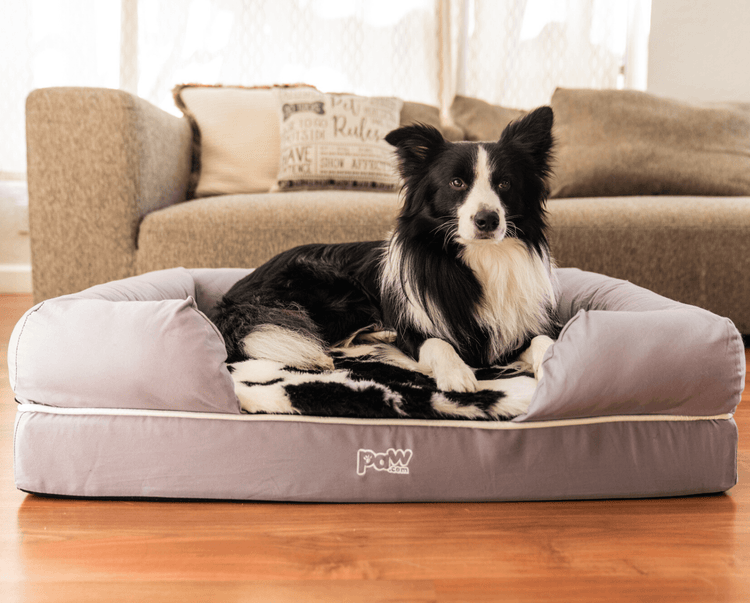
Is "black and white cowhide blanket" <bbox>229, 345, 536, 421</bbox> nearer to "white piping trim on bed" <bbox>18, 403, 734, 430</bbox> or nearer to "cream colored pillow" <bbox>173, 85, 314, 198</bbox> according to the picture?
"white piping trim on bed" <bbox>18, 403, 734, 430</bbox>

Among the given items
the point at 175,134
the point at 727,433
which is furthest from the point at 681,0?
the point at 727,433

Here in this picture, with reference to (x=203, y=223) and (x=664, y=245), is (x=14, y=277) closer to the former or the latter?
(x=203, y=223)

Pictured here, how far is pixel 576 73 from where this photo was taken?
12.8 ft

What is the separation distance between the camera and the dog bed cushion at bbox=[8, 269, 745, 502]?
3.91 ft

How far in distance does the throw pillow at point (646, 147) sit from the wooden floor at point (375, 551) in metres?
1.94

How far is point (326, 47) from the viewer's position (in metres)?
3.82

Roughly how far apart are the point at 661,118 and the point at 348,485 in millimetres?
2756

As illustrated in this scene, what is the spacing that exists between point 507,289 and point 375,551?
0.88 m

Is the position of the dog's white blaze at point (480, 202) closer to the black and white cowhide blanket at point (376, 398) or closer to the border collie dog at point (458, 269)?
the border collie dog at point (458, 269)

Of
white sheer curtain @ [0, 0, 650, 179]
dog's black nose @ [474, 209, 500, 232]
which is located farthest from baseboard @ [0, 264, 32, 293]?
dog's black nose @ [474, 209, 500, 232]

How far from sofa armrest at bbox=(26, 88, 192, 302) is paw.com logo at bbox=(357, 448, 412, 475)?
1.62 meters

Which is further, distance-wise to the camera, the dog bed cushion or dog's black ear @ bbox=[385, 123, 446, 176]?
dog's black ear @ bbox=[385, 123, 446, 176]

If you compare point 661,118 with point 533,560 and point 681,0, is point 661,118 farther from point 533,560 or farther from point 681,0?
point 533,560

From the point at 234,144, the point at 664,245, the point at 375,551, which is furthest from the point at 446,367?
the point at 234,144
